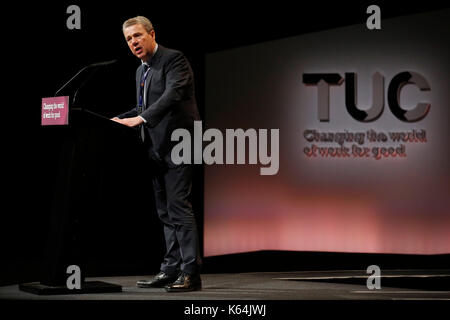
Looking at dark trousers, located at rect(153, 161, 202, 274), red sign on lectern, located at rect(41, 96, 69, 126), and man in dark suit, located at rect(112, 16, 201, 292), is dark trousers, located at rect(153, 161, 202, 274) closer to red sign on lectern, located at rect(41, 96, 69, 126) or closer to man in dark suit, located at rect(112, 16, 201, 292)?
man in dark suit, located at rect(112, 16, 201, 292)

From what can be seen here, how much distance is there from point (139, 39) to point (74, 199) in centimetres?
83

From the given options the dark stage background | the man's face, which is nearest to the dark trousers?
the man's face

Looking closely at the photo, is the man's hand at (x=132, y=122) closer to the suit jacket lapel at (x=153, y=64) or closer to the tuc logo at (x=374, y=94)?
the suit jacket lapel at (x=153, y=64)

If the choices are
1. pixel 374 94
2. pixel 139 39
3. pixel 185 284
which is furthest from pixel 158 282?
pixel 374 94

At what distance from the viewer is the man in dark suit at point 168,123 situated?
9.48 feet

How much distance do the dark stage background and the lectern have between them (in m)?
1.70

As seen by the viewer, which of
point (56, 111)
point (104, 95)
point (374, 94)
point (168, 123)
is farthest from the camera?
point (374, 94)

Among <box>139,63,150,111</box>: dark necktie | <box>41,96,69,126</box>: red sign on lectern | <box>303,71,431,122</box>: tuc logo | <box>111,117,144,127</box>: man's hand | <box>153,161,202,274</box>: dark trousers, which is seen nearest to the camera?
<box>41,96,69,126</box>: red sign on lectern

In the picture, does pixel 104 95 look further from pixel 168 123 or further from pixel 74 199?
pixel 74 199

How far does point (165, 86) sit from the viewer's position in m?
3.01

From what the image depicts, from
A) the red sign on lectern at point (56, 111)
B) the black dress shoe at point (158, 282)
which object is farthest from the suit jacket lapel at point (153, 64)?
the black dress shoe at point (158, 282)

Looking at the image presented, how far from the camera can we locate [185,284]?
112 inches

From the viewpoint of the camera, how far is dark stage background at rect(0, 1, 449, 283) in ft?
15.9
